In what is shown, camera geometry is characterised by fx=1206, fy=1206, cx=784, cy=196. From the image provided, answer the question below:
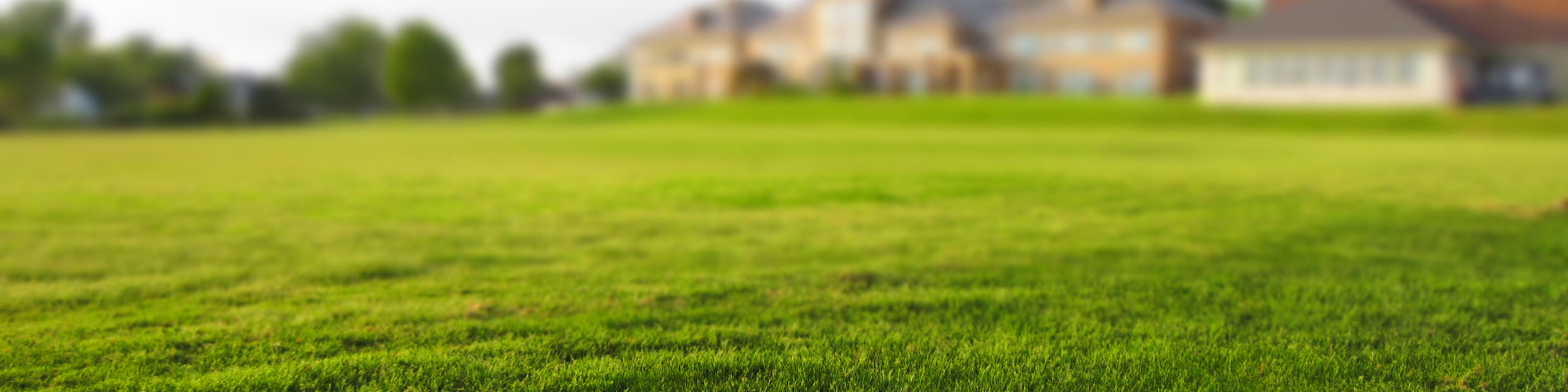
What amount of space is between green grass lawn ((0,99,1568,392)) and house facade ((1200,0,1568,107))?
98.6 ft

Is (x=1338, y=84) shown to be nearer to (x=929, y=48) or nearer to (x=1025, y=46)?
(x=1025, y=46)

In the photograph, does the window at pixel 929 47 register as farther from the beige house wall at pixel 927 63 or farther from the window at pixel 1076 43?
the window at pixel 1076 43

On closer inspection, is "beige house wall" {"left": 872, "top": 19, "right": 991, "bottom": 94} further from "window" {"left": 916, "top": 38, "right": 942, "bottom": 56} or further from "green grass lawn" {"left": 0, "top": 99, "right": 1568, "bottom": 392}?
"green grass lawn" {"left": 0, "top": 99, "right": 1568, "bottom": 392}

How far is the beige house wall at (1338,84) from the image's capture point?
138 feet

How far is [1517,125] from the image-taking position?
32719 millimetres

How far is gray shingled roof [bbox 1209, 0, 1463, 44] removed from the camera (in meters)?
42.5

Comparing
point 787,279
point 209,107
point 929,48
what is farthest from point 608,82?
point 787,279

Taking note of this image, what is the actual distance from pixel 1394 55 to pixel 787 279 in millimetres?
42314

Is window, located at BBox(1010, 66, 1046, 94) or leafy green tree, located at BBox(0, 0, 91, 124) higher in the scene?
leafy green tree, located at BBox(0, 0, 91, 124)

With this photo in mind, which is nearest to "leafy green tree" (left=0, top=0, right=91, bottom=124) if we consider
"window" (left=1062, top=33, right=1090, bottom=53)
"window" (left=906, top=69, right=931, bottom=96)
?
"window" (left=906, top=69, right=931, bottom=96)

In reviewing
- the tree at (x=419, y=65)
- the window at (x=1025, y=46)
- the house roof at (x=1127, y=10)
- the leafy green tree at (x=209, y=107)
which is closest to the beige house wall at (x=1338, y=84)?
the house roof at (x=1127, y=10)

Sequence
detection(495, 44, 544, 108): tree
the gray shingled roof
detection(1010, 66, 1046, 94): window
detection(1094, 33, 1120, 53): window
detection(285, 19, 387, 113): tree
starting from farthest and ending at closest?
detection(285, 19, 387, 113): tree → detection(495, 44, 544, 108): tree → detection(1010, 66, 1046, 94): window → detection(1094, 33, 1120, 53): window → the gray shingled roof

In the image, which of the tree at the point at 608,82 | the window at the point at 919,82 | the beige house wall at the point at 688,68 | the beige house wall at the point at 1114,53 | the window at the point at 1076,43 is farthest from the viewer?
the tree at the point at 608,82

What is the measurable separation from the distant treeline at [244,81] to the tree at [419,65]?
6cm
